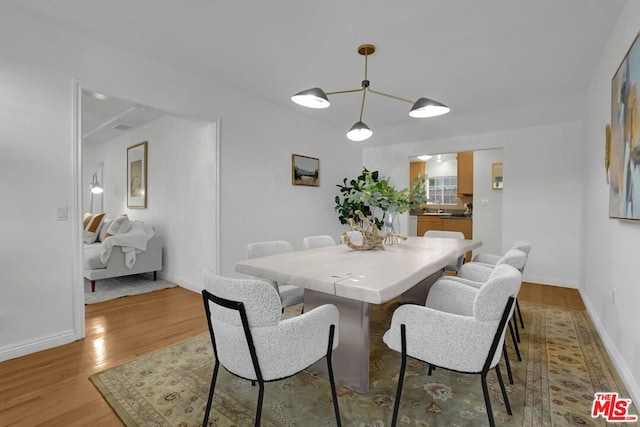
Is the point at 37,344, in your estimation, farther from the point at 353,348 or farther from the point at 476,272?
the point at 476,272

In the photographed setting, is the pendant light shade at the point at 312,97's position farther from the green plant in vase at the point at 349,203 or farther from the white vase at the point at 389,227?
the green plant in vase at the point at 349,203

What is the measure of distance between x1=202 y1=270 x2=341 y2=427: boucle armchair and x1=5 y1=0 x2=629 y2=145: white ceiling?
1895 mm

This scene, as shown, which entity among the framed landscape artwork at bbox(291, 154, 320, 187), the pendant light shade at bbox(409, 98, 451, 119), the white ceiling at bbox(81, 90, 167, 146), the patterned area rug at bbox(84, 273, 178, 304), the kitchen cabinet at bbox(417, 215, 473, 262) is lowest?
the patterned area rug at bbox(84, 273, 178, 304)

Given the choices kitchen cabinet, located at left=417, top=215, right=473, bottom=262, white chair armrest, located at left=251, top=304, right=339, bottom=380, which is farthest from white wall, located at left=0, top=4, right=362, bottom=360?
kitchen cabinet, located at left=417, top=215, right=473, bottom=262

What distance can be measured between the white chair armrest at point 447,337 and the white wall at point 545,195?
379cm

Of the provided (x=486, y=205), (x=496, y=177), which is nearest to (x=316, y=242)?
(x=486, y=205)

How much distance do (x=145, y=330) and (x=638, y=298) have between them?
3.38 m

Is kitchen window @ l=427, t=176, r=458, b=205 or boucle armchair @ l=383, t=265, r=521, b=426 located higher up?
kitchen window @ l=427, t=176, r=458, b=205

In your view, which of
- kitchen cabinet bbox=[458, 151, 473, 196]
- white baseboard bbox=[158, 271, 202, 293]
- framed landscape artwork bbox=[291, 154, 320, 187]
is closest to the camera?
white baseboard bbox=[158, 271, 202, 293]

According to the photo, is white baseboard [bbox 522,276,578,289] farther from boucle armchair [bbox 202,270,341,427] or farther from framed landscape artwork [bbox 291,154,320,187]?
boucle armchair [bbox 202,270,341,427]

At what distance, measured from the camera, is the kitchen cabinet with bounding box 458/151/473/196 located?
6.30 metres

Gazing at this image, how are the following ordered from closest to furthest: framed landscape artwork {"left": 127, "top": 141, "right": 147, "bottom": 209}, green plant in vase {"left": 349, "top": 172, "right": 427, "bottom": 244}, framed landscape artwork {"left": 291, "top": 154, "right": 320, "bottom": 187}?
green plant in vase {"left": 349, "top": 172, "right": 427, "bottom": 244}, framed landscape artwork {"left": 291, "top": 154, "right": 320, "bottom": 187}, framed landscape artwork {"left": 127, "top": 141, "right": 147, "bottom": 209}

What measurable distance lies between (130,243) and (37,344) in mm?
1882

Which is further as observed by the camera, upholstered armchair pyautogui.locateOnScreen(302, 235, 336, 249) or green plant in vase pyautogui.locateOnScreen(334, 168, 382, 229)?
green plant in vase pyautogui.locateOnScreen(334, 168, 382, 229)
